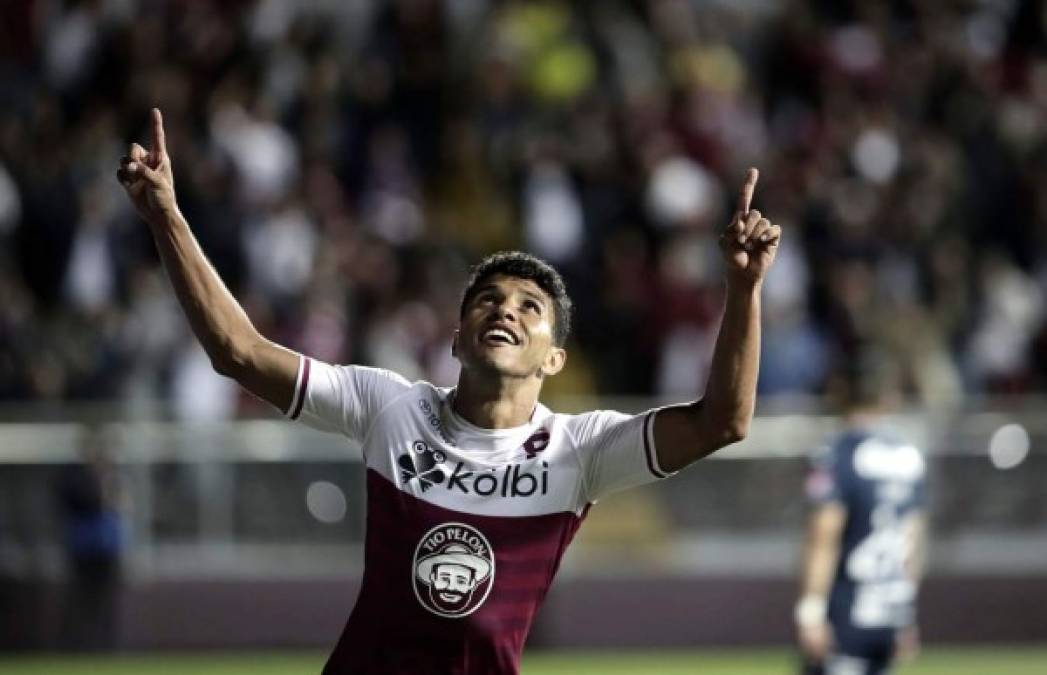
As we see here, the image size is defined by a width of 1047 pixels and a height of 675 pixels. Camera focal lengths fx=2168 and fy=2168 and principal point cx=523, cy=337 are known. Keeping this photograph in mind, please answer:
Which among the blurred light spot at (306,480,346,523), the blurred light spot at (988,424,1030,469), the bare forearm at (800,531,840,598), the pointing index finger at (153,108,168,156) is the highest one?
the blurred light spot at (988,424,1030,469)

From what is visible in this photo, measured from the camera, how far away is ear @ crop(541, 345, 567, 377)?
639 cm

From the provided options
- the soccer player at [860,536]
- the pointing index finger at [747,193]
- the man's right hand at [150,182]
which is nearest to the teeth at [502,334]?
the pointing index finger at [747,193]

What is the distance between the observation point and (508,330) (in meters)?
Result: 6.24

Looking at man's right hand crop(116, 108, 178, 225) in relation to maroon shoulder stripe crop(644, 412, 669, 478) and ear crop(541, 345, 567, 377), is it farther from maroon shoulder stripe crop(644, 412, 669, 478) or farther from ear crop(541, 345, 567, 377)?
maroon shoulder stripe crop(644, 412, 669, 478)

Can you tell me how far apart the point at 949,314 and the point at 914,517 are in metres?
7.86

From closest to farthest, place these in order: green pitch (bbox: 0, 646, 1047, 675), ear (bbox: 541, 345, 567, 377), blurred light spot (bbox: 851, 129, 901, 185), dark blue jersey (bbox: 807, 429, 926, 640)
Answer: ear (bbox: 541, 345, 567, 377)
dark blue jersey (bbox: 807, 429, 926, 640)
green pitch (bbox: 0, 646, 1047, 675)
blurred light spot (bbox: 851, 129, 901, 185)

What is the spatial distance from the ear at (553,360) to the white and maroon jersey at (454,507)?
0.14 meters

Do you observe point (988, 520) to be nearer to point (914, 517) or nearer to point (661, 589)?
point (661, 589)

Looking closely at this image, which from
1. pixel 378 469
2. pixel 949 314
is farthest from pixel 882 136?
pixel 378 469

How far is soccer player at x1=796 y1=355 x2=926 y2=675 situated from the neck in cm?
353

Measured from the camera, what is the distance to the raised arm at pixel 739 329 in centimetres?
583

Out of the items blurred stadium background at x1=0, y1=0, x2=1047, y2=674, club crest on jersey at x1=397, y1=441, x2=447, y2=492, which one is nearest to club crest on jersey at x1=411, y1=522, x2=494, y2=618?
club crest on jersey at x1=397, y1=441, x2=447, y2=492

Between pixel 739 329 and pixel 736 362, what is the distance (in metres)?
0.09

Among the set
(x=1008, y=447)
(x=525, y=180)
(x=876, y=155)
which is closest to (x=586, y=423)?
(x=1008, y=447)
